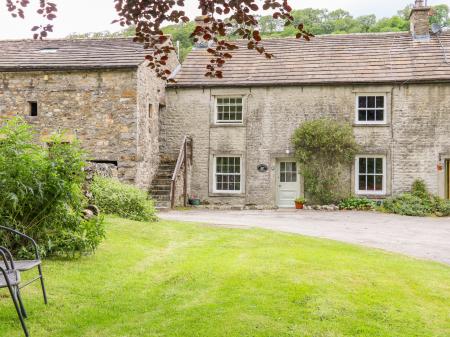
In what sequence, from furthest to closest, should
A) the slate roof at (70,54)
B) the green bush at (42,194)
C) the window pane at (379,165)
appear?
the window pane at (379,165) < the slate roof at (70,54) < the green bush at (42,194)

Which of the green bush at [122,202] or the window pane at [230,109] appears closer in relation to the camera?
the green bush at [122,202]

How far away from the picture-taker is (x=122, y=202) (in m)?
15.2

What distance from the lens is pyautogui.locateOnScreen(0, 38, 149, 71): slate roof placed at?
21.3 metres

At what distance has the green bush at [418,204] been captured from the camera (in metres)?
20.3

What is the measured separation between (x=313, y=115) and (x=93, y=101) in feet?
30.5

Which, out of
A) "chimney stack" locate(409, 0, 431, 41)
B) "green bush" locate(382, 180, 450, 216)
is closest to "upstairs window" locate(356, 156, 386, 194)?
"green bush" locate(382, 180, 450, 216)

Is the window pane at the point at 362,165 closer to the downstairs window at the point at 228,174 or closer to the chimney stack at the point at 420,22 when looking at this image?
the downstairs window at the point at 228,174

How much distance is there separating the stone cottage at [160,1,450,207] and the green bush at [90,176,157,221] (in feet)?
27.1

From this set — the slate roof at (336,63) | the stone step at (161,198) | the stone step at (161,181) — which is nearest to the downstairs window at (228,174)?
the stone step at (161,181)

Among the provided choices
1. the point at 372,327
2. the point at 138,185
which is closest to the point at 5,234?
the point at 372,327

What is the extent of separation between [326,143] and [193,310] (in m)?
16.9

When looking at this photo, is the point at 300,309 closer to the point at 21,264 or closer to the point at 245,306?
the point at 245,306

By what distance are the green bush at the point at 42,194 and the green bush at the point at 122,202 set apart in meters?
6.17

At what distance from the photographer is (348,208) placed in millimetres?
21797
